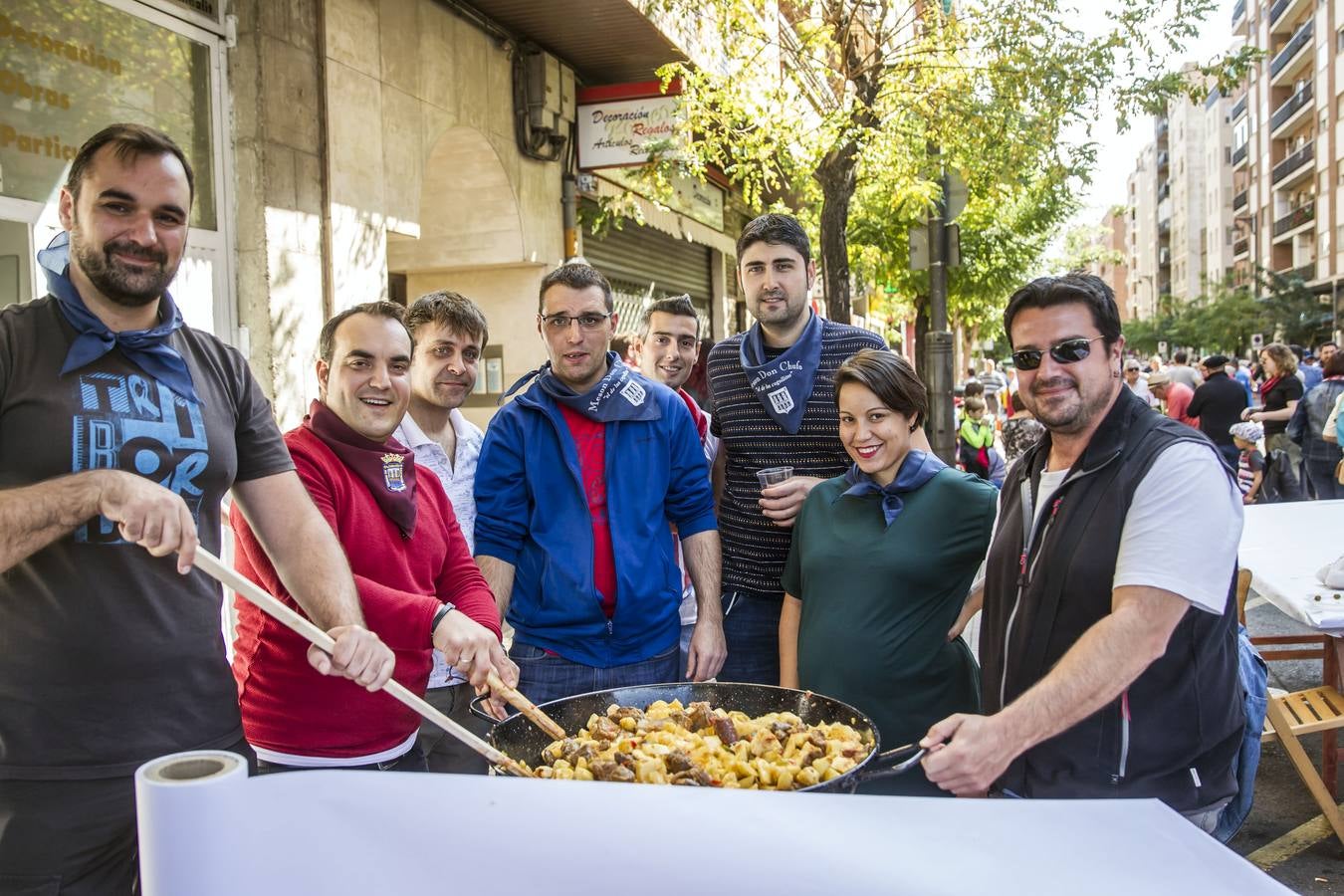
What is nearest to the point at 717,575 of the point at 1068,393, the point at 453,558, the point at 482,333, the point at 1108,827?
the point at 453,558

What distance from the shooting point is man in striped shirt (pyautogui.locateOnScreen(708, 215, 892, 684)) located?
3.91 metres

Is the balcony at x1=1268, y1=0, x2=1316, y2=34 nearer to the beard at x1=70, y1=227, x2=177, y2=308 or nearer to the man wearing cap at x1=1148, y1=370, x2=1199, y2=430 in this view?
the man wearing cap at x1=1148, y1=370, x2=1199, y2=430

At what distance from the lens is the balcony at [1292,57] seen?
54.8 metres

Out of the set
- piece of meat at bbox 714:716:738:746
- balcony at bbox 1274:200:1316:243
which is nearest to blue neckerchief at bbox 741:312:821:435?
piece of meat at bbox 714:716:738:746

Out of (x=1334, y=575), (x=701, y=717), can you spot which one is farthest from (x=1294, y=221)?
(x=701, y=717)

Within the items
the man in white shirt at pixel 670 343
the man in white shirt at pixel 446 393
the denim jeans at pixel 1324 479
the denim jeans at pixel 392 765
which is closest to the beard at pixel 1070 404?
the denim jeans at pixel 392 765

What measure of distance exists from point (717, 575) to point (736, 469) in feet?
1.54

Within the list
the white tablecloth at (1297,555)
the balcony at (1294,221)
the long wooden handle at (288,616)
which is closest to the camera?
the long wooden handle at (288,616)

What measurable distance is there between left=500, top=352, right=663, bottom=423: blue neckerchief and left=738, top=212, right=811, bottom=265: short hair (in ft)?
2.40

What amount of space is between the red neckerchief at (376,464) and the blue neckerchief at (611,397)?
0.74m

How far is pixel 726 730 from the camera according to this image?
2.56 metres

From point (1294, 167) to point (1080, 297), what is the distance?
67098 millimetres

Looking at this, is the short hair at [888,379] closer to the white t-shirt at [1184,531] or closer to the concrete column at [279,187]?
the white t-shirt at [1184,531]

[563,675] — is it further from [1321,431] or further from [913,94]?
[1321,431]
